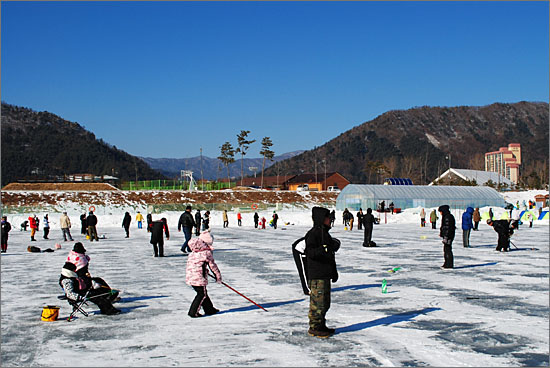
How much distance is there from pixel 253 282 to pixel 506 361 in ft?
22.1

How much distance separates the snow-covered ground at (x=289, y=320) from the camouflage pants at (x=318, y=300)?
264 mm

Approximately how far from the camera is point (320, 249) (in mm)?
6602

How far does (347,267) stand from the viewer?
1443cm

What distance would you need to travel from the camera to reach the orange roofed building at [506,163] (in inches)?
6088

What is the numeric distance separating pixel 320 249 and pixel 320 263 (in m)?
0.21


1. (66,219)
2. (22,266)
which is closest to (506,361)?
(22,266)

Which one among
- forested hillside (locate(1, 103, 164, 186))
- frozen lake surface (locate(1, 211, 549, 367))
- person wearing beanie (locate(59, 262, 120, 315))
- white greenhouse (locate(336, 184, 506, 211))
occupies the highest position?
forested hillside (locate(1, 103, 164, 186))

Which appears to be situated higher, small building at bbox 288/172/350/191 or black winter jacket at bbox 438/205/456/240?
small building at bbox 288/172/350/191

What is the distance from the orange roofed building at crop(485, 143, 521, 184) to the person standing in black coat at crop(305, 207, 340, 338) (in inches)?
6312

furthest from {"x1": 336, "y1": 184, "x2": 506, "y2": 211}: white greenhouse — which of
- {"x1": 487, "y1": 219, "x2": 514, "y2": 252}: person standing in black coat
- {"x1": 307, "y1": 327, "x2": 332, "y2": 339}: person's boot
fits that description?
{"x1": 307, "y1": 327, "x2": 332, "y2": 339}: person's boot

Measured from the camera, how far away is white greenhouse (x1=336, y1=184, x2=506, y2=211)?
179 ft

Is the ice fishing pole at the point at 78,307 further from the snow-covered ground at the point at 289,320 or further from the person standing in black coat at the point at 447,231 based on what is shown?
the person standing in black coat at the point at 447,231

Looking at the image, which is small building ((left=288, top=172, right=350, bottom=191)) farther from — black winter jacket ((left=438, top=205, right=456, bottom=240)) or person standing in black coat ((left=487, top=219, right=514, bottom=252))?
black winter jacket ((left=438, top=205, right=456, bottom=240))

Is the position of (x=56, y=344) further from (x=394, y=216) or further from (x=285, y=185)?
(x=285, y=185)
